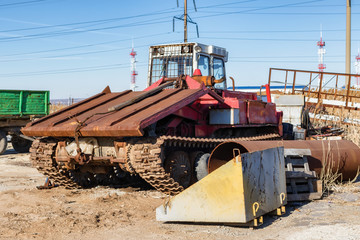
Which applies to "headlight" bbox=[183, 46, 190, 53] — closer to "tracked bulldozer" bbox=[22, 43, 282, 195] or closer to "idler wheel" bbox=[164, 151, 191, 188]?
"tracked bulldozer" bbox=[22, 43, 282, 195]

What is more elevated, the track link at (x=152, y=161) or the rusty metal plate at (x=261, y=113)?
the rusty metal plate at (x=261, y=113)

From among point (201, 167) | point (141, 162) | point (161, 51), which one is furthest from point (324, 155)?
point (161, 51)

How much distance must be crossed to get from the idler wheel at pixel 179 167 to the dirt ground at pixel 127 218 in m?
0.48

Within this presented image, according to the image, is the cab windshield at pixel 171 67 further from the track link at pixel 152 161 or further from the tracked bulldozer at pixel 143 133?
the track link at pixel 152 161

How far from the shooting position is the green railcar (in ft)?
50.5

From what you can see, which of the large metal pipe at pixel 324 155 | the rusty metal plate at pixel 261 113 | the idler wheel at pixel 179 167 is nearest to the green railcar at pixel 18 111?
the rusty metal plate at pixel 261 113

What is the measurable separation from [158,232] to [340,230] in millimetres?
2167

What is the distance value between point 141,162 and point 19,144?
10881mm

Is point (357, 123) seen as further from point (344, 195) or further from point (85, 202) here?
point (85, 202)

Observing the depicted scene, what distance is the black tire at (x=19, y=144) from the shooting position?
16469mm

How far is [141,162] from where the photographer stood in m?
7.07

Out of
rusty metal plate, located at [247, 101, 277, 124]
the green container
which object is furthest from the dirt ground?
the green container

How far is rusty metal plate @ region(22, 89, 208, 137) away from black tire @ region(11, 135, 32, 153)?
8.35 m

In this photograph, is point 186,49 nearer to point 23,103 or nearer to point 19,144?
point 23,103
